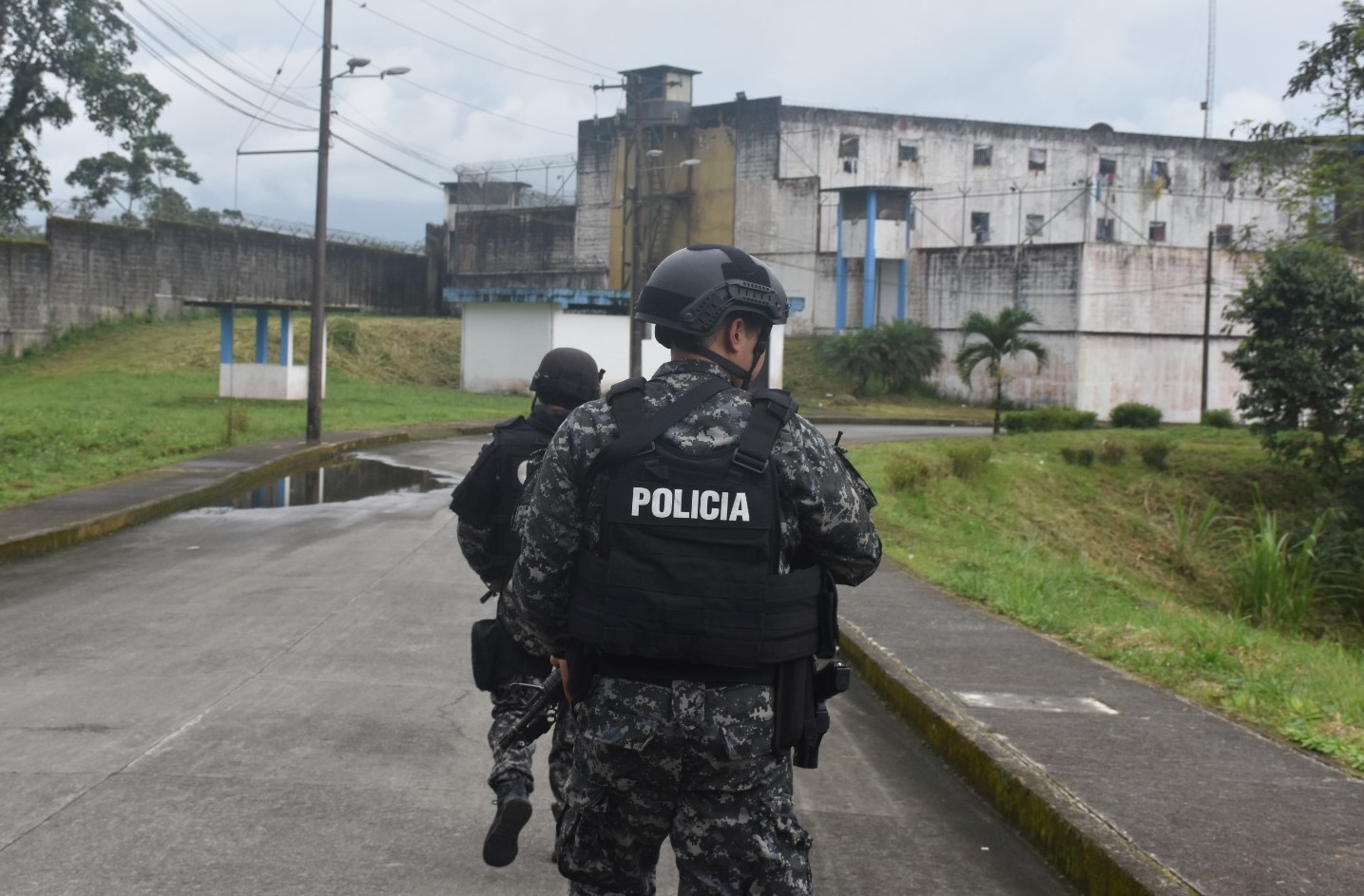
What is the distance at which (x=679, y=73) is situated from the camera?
5609cm

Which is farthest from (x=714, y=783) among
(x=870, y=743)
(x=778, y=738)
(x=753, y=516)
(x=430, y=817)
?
(x=870, y=743)

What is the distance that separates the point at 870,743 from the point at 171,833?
11.3 feet

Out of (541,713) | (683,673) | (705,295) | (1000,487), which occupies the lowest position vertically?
(1000,487)

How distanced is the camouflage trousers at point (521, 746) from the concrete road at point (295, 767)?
329mm

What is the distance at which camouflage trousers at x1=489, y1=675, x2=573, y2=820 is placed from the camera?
15.1 feet

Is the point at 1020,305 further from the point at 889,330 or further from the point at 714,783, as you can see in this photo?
the point at 714,783

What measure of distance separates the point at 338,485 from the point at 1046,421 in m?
20.6

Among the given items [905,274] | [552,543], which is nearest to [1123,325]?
[905,274]

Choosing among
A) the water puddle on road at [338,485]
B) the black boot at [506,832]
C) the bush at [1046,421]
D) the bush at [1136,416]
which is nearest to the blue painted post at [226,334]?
the water puddle on road at [338,485]

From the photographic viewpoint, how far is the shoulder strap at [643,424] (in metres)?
3.08

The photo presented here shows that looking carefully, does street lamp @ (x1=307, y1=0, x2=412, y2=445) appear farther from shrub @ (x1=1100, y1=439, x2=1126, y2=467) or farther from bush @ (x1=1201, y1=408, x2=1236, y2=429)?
bush @ (x1=1201, y1=408, x2=1236, y2=429)

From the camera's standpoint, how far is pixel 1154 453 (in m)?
28.5

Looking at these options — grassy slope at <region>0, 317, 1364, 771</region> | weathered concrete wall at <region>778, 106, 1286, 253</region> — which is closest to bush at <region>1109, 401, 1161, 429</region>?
grassy slope at <region>0, 317, 1364, 771</region>

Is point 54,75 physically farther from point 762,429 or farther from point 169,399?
point 762,429
